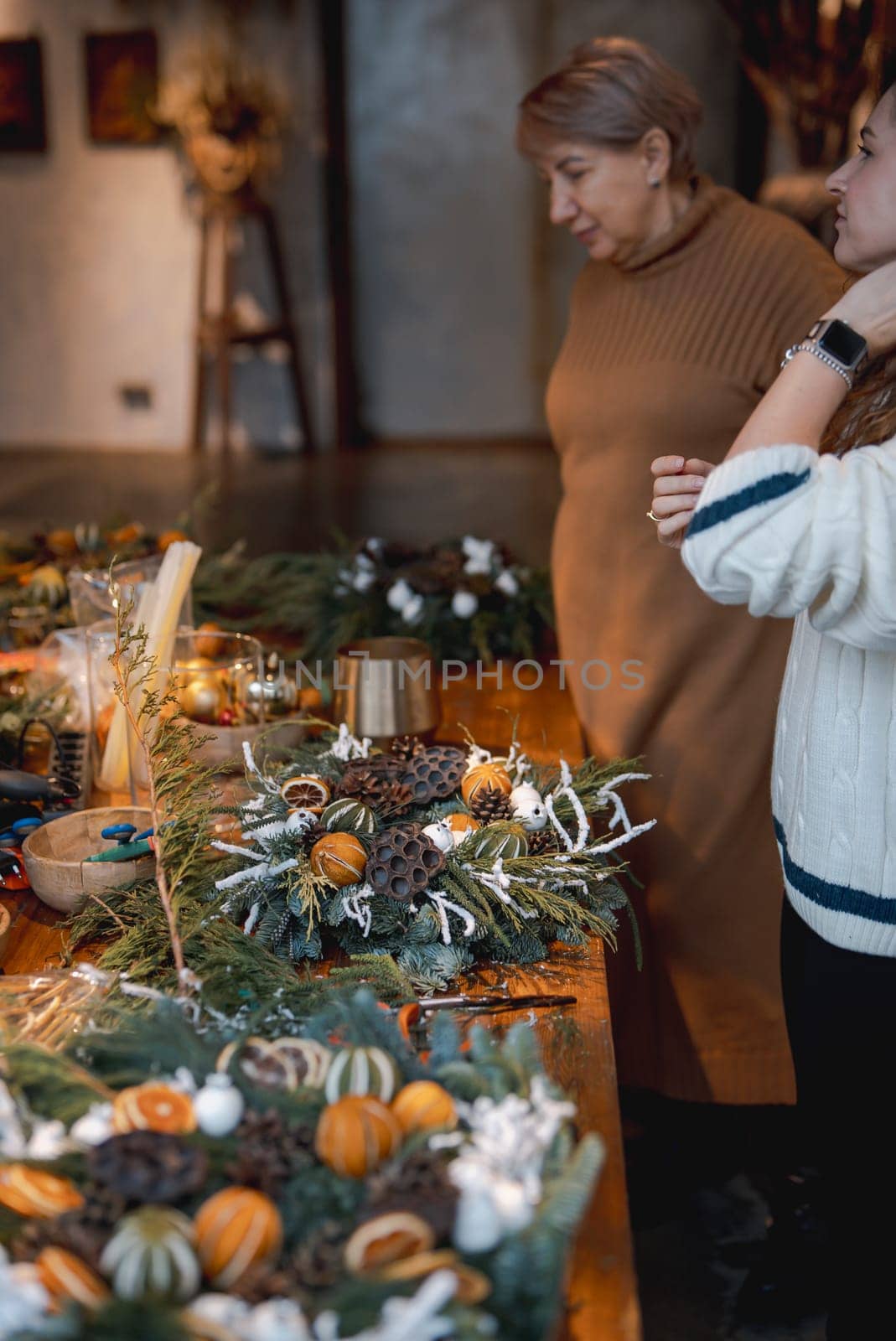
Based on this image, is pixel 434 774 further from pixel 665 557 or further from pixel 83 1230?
pixel 665 557

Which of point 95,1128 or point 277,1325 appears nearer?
point 277,1325

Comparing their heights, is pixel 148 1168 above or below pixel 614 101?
below

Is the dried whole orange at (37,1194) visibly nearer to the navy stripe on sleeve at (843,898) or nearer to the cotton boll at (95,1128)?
the cotton boll at (95,1128)

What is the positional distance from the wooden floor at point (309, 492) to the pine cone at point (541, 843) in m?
3.83

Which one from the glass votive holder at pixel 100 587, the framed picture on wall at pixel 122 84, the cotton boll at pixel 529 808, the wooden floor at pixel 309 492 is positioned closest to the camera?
the cotton boll at pixel 529 808

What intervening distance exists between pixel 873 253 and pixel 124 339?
6795 millimetres

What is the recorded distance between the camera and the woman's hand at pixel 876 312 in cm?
115

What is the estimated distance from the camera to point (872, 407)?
4.10 ft

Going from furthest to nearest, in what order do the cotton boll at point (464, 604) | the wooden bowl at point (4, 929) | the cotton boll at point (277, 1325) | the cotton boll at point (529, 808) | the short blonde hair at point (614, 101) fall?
the cotton boll at point (464, 604)
the short blonde hair at point (614, 101)
the cotton boll at point (529, 808)
the wooden bowl at point (4, 929)
the cotton boll at point (277, 1325)

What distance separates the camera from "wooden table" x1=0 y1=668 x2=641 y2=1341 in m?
0.83

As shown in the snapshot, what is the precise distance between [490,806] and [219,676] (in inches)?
17.2

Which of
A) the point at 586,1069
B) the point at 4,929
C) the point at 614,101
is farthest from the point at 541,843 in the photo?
the point at 614,101

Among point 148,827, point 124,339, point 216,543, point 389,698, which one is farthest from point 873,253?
point 124,339

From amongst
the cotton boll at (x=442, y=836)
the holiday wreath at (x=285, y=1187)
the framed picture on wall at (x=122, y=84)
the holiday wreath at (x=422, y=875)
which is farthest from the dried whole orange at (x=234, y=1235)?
the framed picture on wall at (x=122, y=84)
